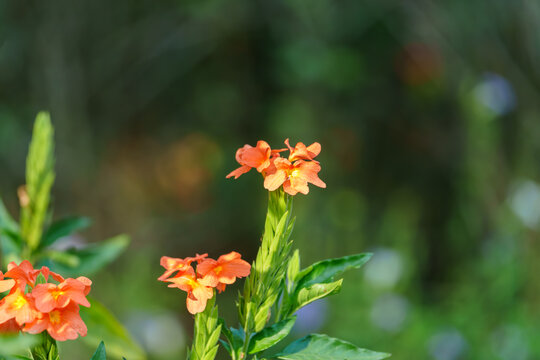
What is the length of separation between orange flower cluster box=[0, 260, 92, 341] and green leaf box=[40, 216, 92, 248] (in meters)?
0.37

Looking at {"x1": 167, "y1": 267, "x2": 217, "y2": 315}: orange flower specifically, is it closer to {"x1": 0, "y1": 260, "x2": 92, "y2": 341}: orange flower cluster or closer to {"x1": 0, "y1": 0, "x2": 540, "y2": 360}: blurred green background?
{"x1": 0, "y1": 260, "x2": 92, "y2": 341}: orange flower cluster

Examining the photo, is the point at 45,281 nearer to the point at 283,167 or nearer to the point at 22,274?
the point at 22,274

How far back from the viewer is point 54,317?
44 centimetres

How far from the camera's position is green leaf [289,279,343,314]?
49 cm

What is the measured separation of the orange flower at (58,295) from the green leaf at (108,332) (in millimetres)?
286

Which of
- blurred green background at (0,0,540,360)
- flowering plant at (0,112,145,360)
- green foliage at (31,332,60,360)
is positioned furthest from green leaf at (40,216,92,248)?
blurred green background at (0,0,540,360)

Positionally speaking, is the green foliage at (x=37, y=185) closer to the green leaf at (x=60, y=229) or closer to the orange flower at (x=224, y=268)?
the green leaf at (x=60, y=229)

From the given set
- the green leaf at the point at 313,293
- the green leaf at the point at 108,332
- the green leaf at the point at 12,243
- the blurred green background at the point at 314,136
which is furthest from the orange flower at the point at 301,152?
the blurred green background at the point at 314,136

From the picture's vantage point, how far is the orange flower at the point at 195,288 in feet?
1.52

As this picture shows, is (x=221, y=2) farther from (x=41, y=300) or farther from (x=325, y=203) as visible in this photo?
(x=41, y=300)

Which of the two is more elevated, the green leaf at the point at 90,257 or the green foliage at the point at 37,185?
the green foliage at the point at 37,185

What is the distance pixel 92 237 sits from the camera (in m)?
3.42

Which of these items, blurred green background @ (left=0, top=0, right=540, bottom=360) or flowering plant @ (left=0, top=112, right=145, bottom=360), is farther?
blurred green background @ (left=0, top=0, right=540, bottom=360)

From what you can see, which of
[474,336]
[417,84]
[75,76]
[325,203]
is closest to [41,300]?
[474,336]
